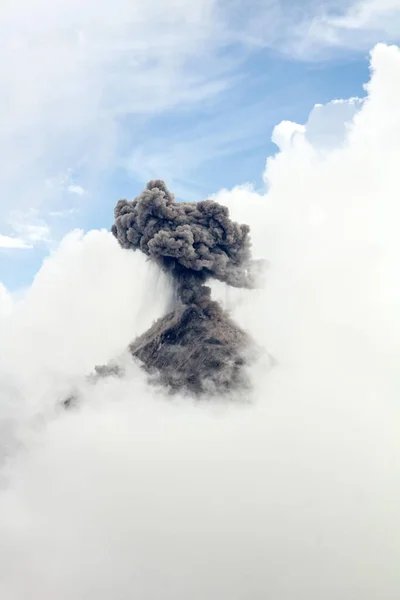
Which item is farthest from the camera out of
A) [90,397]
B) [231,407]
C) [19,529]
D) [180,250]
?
[90,397]

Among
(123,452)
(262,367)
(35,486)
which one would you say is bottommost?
(35,486)

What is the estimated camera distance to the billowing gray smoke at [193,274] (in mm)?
105875

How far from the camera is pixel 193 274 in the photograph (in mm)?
111562

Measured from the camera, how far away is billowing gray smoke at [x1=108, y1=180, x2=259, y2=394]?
106m

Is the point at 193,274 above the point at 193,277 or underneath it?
above

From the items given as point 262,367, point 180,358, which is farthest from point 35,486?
point 262,367

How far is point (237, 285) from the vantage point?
115312 mm

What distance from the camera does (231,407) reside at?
11244cm

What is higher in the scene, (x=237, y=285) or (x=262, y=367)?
(x=237, y=285)

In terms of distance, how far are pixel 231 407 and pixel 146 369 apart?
19002 mm

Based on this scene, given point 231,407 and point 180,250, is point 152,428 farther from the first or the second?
point 180,250

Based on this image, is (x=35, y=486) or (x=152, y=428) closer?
(x=35, y=486)

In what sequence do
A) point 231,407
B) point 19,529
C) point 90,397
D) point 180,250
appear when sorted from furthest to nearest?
point 90,397, point 231,407, point 180,250, point 19,529

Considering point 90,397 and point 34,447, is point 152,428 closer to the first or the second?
point 90,397
